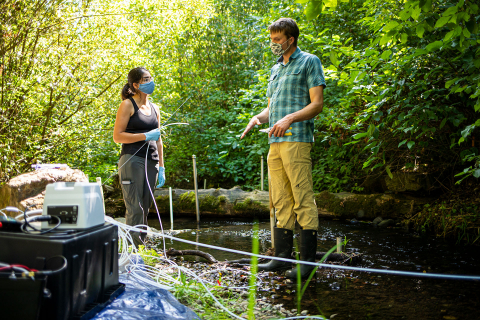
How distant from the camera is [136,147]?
2.96 m

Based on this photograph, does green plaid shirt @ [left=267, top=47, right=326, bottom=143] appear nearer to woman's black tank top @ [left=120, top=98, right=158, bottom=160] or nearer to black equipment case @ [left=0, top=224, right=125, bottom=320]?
woman's black tank top @ [left=120, top=98, right=158, bottom=160]

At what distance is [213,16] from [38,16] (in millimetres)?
5131

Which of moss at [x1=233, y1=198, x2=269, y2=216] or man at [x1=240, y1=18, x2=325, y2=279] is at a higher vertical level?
man at [x1=240, y1=18, x2=325, y2=279]

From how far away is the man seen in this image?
8.95 ft

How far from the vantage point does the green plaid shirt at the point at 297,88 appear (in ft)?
9.09

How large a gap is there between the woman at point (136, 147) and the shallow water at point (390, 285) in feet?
3.20

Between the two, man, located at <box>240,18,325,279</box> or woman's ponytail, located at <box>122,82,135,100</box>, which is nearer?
man, located at <box>240,18,325,279</box>

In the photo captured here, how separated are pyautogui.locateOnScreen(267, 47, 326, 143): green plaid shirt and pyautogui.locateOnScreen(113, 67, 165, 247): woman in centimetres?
103

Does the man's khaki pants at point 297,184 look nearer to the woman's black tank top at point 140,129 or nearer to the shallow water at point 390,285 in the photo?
→ the shallow water at point 390,285

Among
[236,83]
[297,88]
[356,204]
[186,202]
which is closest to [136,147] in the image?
[297,88]

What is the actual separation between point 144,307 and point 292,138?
1589 mm

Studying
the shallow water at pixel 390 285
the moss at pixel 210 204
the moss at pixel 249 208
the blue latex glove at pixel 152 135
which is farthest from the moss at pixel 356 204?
the blue latex glove at pixel 152 135

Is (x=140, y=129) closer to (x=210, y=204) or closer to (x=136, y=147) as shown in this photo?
(x=136, y=147)

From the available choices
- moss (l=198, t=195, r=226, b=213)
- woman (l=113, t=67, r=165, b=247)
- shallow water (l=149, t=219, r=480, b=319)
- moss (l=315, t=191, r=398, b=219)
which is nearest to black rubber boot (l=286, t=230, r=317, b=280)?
shallow water (l=149, t=219, r=480, b=319)
